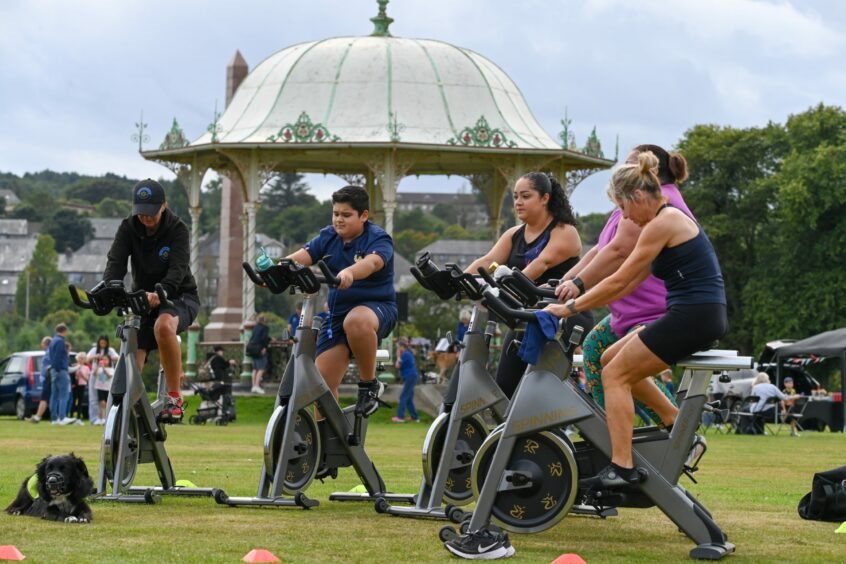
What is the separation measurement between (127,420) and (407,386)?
22948 millimetres

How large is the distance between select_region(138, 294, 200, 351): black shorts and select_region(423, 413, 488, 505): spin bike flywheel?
2.00m

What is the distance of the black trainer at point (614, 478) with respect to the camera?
877 cm

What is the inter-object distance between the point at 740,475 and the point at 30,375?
23595mm

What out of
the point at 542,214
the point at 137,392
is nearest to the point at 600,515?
the point at 542,214

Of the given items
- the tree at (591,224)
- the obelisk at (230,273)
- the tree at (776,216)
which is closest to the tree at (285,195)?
the tree at (591,224)

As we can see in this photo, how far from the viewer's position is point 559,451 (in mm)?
8867

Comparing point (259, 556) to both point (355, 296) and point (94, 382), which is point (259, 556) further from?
point (94, 382)

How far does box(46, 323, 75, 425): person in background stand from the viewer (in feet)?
101

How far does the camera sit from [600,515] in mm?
10422

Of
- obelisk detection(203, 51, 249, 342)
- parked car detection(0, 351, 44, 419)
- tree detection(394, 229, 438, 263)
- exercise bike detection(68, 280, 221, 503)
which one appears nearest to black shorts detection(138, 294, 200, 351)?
exercise bike detection(68, 280, 221, 503)

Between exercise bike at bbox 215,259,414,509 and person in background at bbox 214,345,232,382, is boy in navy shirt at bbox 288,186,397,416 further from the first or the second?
person in background at bbox 214,345,232,382

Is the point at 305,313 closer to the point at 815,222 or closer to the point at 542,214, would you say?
the point at 542,214

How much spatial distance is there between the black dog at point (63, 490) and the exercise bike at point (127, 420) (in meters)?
1.09

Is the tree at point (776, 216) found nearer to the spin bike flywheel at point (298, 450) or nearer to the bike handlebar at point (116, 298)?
the spin bike flywheel at point (298, 450)
